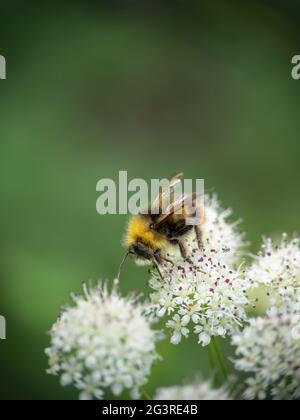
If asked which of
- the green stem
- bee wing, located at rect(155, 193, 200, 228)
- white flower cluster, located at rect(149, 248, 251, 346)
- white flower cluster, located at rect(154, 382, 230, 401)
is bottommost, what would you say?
white flower cluster, located at rect(154, 382, 230, 401)

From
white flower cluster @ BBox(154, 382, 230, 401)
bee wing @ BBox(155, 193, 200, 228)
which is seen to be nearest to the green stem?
white flower cluster @ BBox(154, 382, 230, 401)

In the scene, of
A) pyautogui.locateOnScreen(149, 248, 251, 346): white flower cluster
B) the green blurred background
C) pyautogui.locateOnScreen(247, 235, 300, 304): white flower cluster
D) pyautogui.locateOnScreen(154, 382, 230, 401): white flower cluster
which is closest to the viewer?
pyautogui.locateOnScreen(154, 382, 230, 401): white flower cluster

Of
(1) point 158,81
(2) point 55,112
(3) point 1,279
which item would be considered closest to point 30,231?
(3) point 1,279

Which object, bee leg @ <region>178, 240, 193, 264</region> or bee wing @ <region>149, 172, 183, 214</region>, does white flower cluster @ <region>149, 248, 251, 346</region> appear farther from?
bee wing @ <region>149, 172, 183, 214</region>

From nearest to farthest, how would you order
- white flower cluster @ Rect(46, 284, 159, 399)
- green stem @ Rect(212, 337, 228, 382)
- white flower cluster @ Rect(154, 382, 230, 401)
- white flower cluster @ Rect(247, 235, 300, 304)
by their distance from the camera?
1. white flower cluster @ Rect(154, 382, 230, 401)
2. white flower cluster @ Rect(46, 284, 159, 399)
3. green stem @ Rect(212, 337, 228, 382)
4. white flower cluster @ Rect(247, 235, 300, 304)

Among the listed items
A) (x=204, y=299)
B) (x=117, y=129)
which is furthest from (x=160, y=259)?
(x=117, y=129)

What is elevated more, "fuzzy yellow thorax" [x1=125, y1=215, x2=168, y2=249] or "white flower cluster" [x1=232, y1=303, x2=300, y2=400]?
"fuzzy yellow thorax" [x1=125, y1=215, x2=168, y2=249]

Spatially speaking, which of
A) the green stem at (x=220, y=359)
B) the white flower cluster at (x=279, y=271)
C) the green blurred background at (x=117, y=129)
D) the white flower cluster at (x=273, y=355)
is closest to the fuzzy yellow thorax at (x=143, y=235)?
the white flower cluster at (x=279, y=271)
